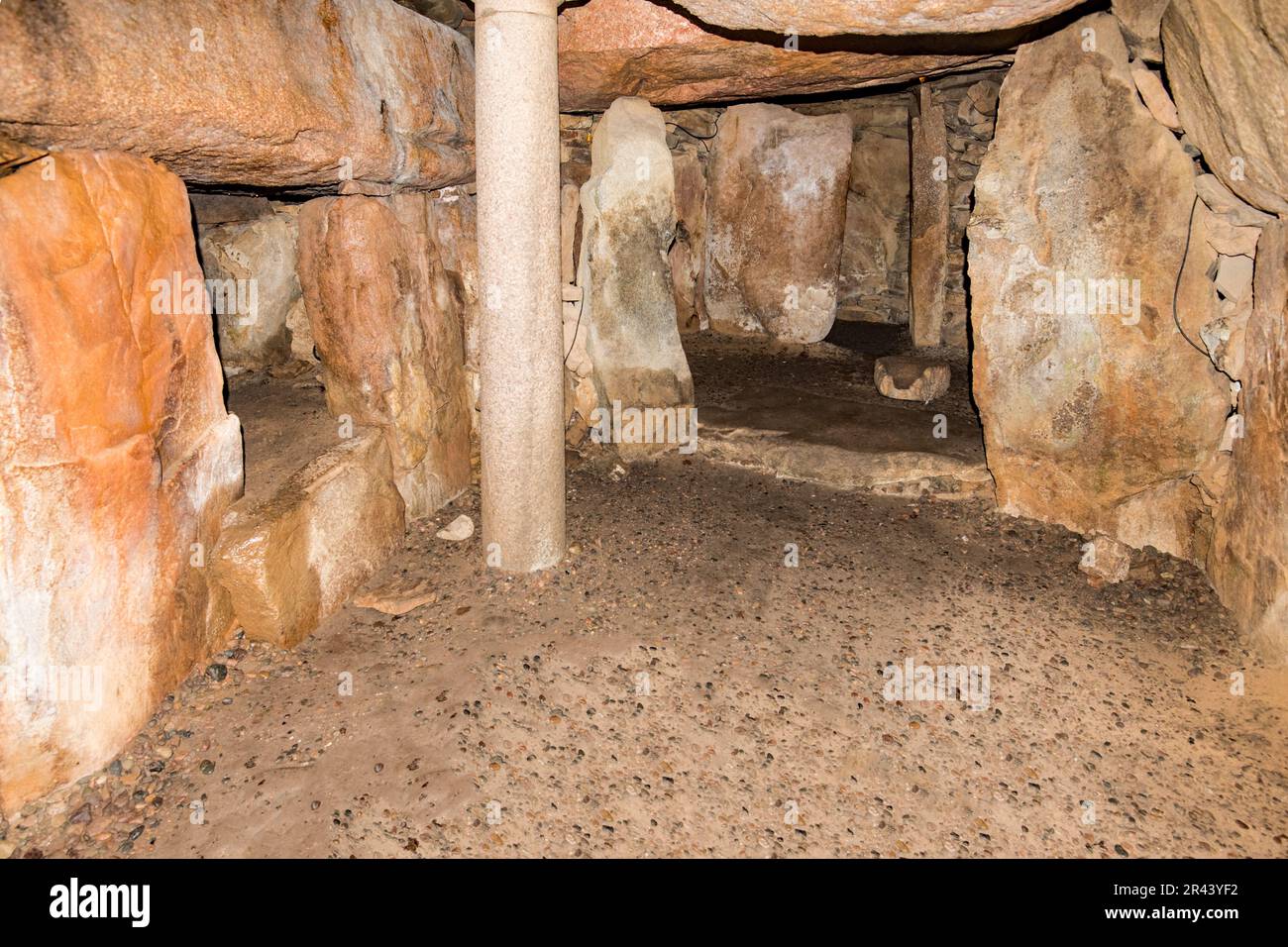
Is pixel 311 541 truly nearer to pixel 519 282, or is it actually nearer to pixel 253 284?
pixel 519 282

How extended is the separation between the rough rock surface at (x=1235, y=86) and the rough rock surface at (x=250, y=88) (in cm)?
319

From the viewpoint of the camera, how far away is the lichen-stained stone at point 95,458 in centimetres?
274

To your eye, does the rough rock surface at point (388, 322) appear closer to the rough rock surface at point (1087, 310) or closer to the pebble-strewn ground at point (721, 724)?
the pebble-strewn ground at point (721, 724)

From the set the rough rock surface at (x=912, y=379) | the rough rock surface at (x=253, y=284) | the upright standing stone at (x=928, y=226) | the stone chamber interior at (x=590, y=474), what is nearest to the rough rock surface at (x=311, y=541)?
the stone chamber interior at (x=590, y=474)

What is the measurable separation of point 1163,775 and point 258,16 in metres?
4.17

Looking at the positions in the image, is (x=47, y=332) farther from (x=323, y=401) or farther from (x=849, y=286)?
(x=849, y=286)

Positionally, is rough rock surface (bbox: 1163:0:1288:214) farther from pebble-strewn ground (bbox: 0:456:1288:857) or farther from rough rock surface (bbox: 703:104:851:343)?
rough rock surface (bbox: 703:104:851:343)

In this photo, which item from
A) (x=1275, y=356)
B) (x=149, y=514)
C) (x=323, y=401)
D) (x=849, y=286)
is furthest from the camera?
(x=849, y=286)

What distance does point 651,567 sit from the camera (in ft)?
14.6

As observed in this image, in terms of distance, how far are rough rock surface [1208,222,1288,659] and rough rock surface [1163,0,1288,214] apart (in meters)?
0.31

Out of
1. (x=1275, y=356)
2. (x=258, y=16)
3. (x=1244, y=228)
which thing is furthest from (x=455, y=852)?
(x=1244, y=228)

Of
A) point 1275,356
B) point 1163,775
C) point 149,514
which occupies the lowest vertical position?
point 1163,775

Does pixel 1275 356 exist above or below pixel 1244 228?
below

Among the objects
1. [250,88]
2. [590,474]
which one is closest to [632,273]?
[590,474]
